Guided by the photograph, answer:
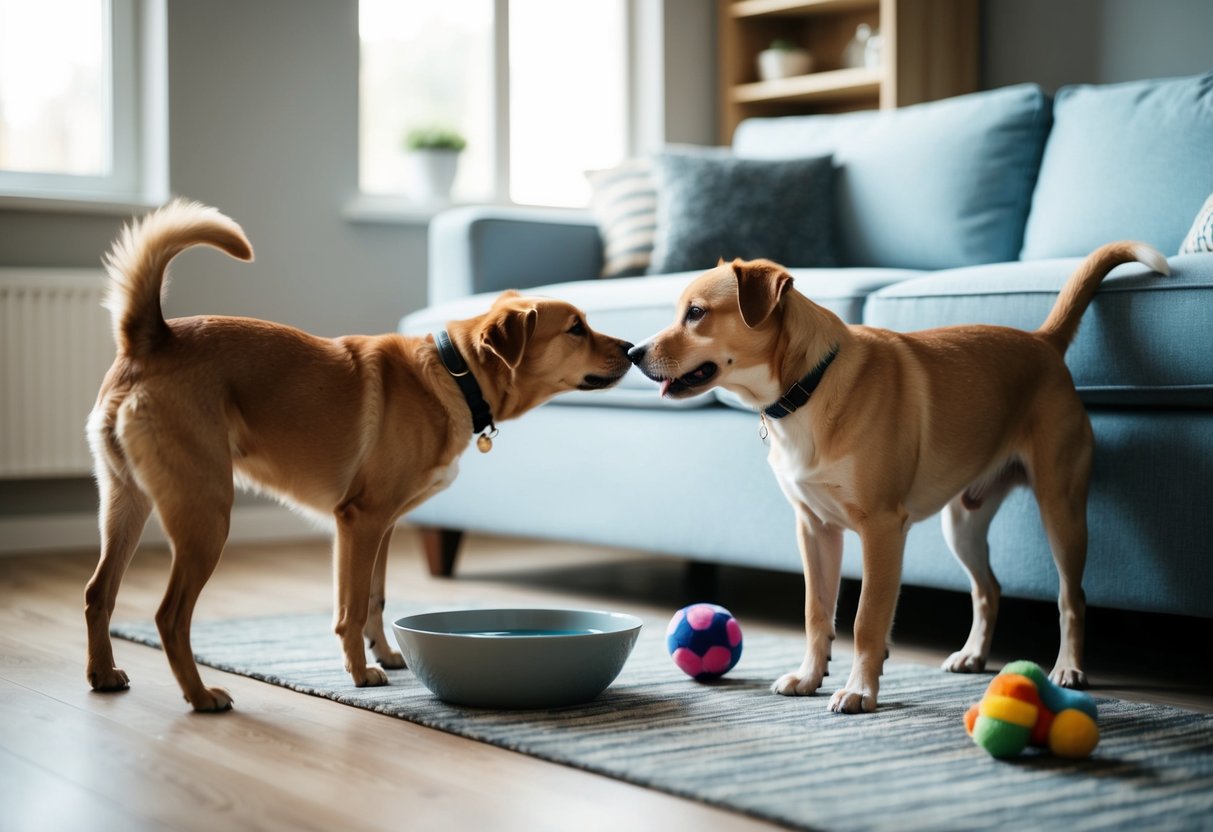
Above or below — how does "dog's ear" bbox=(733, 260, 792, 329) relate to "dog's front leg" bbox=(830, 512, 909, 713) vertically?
above

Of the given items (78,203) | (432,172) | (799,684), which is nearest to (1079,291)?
(799,684)

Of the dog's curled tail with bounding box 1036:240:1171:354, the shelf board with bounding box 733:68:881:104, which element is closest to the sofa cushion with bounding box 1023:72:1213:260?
the dog's curled tail with bounding box 1036:240:1171:354

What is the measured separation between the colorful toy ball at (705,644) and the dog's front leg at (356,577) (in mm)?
494

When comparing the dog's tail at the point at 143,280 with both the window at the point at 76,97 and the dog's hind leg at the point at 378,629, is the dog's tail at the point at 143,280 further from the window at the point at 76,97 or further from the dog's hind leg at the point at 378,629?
the window at the point at 76,97

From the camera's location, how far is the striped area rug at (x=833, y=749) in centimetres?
147

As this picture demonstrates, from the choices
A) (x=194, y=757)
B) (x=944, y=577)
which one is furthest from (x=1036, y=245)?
(x=194, y=757)

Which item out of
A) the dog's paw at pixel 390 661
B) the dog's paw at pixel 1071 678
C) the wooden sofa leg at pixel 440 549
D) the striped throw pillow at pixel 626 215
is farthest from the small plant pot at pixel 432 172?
the dog's paw at pixel 1071 678

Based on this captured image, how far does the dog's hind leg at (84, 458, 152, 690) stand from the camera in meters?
2.05

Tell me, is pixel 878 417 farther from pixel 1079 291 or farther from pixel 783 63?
pixel 783 63

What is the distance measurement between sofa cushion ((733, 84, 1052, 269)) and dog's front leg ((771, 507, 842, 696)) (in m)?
1.46

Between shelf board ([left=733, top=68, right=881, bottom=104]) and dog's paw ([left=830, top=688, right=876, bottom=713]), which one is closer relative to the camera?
dog's paw ([left=830, top=688, right=876, bottom=713])

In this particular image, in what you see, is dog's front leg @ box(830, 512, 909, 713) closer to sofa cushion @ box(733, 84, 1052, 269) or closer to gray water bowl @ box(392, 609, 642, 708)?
gray water bowl @ box(392, 609, 642, 708)

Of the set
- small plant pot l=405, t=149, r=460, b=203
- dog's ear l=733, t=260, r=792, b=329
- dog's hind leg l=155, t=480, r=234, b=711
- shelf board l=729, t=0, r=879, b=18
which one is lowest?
dog's hind leg l=155, t=480, r=234, b=711

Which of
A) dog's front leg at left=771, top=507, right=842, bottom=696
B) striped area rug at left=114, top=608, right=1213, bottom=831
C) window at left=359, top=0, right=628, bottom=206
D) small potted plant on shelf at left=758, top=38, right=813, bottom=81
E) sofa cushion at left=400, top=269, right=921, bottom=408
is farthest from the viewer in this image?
small potted plant on shelf at left=758, top=38, right=813, bottom=81
